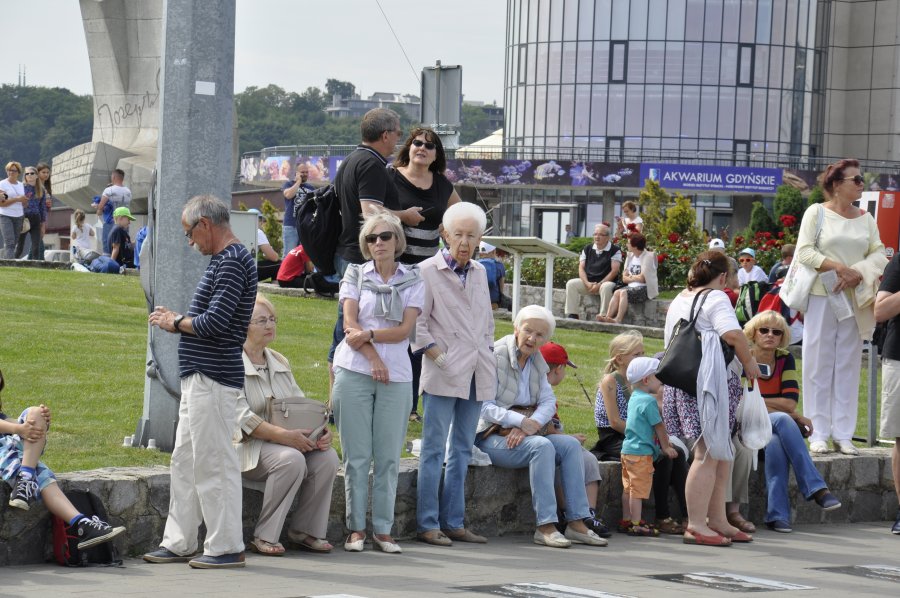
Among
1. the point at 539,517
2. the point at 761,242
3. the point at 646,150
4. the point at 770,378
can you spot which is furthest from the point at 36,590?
the point at 646,150

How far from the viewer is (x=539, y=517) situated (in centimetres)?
835

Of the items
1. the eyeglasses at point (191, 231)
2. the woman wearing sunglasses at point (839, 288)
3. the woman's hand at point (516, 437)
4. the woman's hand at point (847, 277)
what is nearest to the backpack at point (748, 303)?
the woman wearing sunglasses at point (839, 288)

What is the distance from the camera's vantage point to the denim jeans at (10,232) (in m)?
23.4

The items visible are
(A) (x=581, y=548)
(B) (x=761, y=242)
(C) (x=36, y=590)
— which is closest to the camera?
(C) (x=36, y=590)

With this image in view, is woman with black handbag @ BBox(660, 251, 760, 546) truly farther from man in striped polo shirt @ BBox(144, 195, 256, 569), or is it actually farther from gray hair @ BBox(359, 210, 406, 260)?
man in striped polo shirt @ BBox(144, 195, 256, 569)

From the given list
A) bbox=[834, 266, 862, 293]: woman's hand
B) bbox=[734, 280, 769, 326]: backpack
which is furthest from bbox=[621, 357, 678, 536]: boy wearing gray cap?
bbox=[734, 280, 769, 326]: backpack

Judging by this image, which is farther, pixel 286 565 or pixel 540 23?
pixel 540 23

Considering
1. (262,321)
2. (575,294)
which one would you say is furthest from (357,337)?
(575,294)

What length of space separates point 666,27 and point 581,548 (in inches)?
2488

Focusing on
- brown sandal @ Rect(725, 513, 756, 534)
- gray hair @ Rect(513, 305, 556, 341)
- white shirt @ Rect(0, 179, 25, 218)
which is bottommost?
brown sandal @ Rect(725, 513, 756, 534)

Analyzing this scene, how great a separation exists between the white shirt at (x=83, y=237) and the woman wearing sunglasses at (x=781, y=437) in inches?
661

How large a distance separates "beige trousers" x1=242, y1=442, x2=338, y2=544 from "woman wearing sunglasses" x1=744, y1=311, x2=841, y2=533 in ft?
11.0

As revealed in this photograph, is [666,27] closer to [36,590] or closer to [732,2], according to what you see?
[732,2]

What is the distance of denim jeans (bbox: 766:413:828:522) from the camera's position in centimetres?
963
